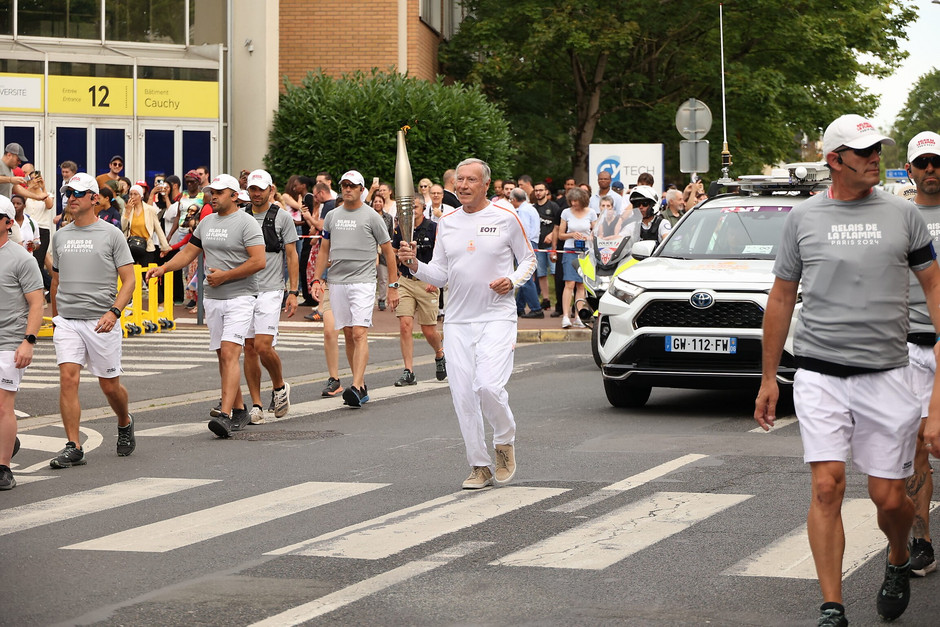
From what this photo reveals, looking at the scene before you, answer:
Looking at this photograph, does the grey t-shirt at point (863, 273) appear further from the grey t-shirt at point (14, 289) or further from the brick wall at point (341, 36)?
the brick wall at point (341, 36)

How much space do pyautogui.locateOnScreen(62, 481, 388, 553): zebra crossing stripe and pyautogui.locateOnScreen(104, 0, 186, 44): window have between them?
73.8ft

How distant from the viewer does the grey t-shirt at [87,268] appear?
1038 centimetres

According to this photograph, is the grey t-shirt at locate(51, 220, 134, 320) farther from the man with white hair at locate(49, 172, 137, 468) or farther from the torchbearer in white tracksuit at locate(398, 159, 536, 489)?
the torchbearer in white tracksuit at locate(398, 159, 536, 489)

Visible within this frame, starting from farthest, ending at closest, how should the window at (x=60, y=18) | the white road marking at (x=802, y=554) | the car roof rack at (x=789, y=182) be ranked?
1. the window at (x=60, y=18)
2. the car roof rack at (x=789, y=182)
3. the white road marking at (x=802, y=554)

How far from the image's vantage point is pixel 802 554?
276 inches

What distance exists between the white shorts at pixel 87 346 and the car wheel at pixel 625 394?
4261 millimetres

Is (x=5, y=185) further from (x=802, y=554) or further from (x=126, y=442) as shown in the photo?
(x=802, y=554)

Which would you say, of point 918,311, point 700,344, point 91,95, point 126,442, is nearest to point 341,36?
point 91,95

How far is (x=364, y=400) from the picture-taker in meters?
13.5

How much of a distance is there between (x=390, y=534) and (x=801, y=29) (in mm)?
32183

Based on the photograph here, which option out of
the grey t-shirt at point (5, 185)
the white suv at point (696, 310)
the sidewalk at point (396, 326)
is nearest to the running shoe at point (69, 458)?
the white suv at point (696, 310)

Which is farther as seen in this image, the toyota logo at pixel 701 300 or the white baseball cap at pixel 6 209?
the toyota logo at pixel 701 300

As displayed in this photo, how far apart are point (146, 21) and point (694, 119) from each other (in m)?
11.5

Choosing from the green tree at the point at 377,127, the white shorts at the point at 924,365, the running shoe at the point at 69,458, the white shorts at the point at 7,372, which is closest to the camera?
the white shorts at the point at 924,365
